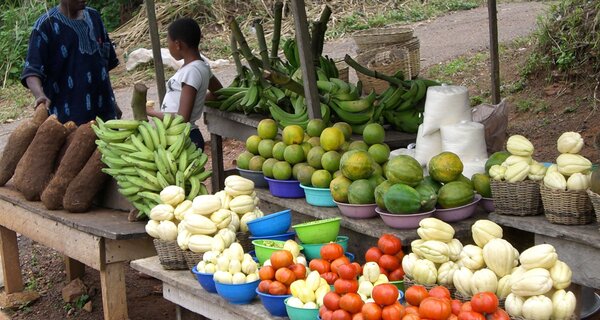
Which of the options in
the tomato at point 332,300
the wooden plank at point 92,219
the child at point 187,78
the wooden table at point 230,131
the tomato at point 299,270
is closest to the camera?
the tomato at point 332,300

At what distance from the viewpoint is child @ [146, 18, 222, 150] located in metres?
5.89

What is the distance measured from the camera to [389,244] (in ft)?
12.0

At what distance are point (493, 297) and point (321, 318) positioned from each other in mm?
703

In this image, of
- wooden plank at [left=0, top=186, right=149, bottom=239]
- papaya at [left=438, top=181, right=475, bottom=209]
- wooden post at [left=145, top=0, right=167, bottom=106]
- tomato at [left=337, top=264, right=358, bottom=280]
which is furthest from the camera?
wooden post at [left=145, top=0, right=167, bottom=106]

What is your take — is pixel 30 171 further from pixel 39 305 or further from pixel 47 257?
pixel 47 257

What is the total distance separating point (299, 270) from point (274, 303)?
0.58 ft

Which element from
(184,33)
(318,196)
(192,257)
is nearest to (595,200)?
(318,196)

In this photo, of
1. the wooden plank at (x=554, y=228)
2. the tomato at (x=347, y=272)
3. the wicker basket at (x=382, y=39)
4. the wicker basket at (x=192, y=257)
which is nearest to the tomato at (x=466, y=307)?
the tomato at (x=347, y=272)

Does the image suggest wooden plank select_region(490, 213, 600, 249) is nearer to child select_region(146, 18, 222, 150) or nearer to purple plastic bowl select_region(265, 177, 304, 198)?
purple plastic bowl select_region(265, 177, 304, 198)

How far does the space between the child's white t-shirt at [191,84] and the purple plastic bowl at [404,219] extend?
2374 mm

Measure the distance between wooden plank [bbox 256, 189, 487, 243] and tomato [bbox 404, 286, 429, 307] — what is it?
75 cm

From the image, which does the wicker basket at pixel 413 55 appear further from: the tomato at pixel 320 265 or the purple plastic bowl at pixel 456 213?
the tomato at pixel 320 265

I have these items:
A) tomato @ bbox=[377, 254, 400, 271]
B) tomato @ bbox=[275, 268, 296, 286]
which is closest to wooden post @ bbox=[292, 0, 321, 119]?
tomato @ bbox=[377, 254, 400, 271]

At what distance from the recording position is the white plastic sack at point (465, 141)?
4.43 metres
